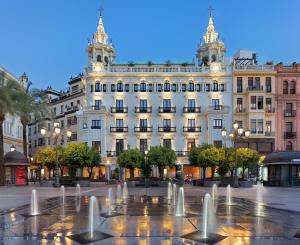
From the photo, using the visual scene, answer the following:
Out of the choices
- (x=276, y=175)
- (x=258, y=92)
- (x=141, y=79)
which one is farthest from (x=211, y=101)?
(x=276, y=175)

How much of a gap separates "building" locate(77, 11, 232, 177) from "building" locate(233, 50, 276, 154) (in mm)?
1681

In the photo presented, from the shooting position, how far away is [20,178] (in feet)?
164

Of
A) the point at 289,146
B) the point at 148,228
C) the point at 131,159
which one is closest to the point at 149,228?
the point at 148,228

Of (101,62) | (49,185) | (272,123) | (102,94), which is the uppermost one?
(101,62)

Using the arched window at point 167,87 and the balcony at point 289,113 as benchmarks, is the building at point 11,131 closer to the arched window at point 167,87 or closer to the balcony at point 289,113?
the arched window at point 167,87

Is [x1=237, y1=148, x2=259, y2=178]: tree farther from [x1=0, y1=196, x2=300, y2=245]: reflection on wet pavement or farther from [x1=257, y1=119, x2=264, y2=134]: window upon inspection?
[x1=0, y1=196, x2=300, y2=245]: reflection on wet pavement

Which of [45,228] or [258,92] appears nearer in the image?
[45,228]

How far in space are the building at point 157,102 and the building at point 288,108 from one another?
8215mm

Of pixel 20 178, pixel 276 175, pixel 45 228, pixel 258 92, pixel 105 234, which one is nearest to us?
pixel 105 234

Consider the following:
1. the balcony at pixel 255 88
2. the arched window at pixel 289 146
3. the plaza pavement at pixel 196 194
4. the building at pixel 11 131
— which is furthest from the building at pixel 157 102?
the plaza pavement at pixel 196 194

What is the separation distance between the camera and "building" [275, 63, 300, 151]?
69.9 m

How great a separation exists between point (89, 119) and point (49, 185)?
24.3m

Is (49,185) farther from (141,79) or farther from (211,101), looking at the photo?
(211,101)

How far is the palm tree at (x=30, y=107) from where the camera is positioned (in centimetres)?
4999
